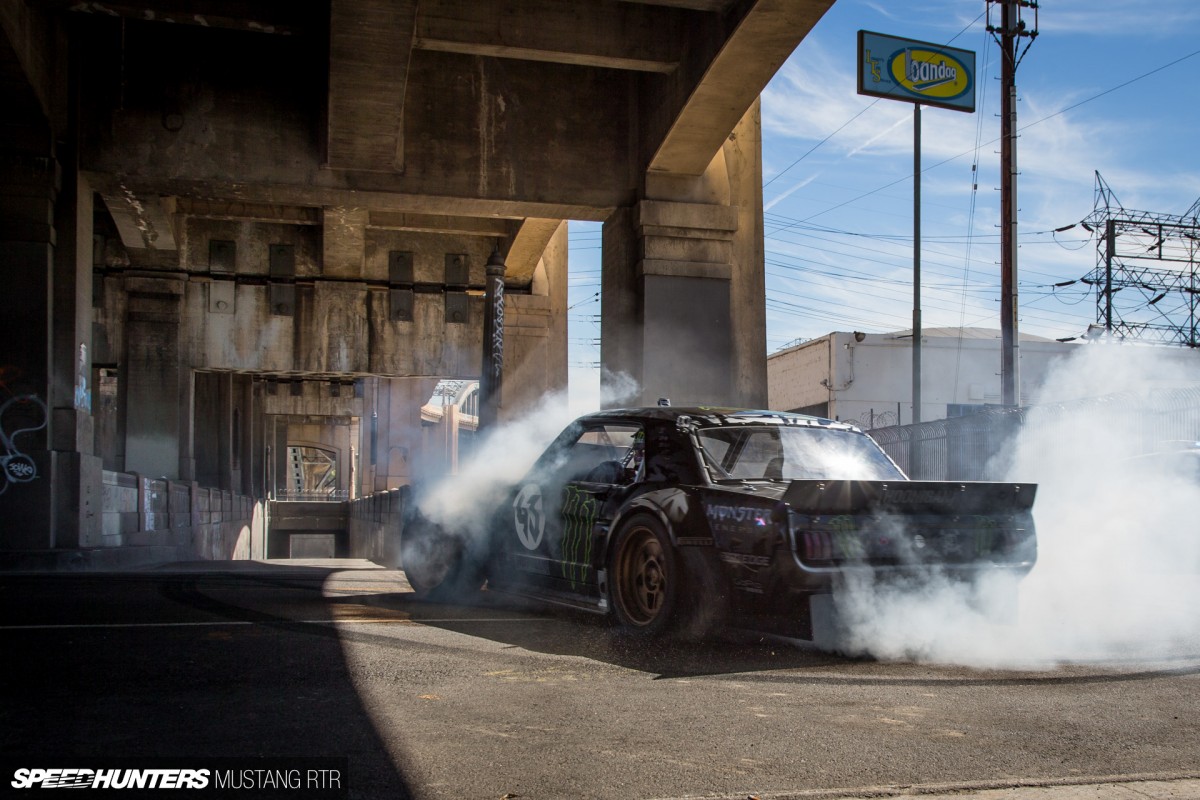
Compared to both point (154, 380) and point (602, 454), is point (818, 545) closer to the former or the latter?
point (602, 454)

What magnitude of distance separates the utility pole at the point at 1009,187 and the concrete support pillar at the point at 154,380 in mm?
16834

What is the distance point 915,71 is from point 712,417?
782 inches

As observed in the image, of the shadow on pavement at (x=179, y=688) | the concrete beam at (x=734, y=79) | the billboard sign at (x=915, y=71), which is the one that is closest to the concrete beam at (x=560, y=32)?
the concrete beam at (x=734, y=79)

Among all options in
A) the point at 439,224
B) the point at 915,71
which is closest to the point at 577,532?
the point at 439,224

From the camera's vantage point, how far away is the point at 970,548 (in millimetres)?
5855

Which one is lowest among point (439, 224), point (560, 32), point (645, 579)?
point (645, 579)

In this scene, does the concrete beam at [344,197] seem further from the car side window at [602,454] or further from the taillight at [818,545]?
the taillight at [818,545]

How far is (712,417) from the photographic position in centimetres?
668

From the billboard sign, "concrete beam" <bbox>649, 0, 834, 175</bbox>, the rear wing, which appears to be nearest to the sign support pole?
the billboard sign

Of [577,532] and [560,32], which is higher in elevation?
A: [560,32]

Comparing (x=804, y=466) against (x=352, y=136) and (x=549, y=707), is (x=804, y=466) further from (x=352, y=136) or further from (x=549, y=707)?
(x=352, y=136)

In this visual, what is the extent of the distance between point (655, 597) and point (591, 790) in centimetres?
296

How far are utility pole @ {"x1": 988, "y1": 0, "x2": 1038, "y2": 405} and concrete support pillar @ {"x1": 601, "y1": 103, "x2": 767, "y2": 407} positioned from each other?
7.83 m

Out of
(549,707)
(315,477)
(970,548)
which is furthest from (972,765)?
(315,477)
